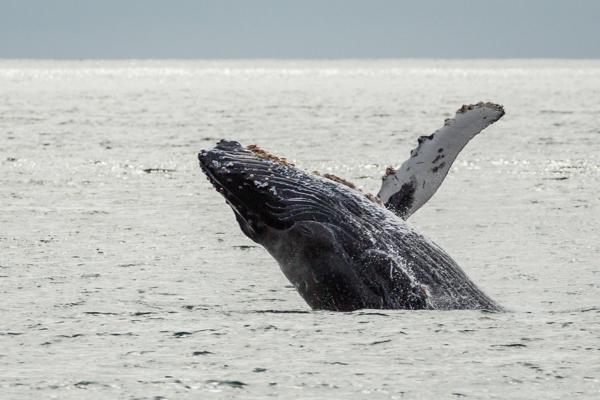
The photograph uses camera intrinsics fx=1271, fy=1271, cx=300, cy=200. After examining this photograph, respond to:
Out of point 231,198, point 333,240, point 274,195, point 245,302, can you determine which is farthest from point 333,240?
point 245,302

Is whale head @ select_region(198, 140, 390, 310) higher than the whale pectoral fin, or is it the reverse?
the whale pectoral fin

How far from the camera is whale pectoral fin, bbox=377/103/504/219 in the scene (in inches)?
265

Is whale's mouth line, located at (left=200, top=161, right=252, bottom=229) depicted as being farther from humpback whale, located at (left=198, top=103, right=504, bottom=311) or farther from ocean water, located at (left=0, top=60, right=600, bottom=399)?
ocean water, located at (left=0, top=60, right=600, bottom=399)

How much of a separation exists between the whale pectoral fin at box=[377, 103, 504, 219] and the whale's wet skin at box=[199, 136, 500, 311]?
0.70 metres

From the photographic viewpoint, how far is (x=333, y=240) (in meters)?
5.74

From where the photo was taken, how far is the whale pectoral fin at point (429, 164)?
6742mm

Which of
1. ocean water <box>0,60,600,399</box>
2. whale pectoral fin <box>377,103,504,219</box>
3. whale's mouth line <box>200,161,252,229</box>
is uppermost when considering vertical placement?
whale pectoral fin <box>377,103,504,219</box>

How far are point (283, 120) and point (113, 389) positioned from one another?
27446mm

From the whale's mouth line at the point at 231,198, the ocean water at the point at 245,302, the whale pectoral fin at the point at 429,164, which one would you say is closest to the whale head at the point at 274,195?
the whale's mouth line at the point at 231,198

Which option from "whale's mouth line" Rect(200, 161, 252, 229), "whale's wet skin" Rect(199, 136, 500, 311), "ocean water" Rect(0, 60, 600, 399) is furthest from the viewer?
"whale's mouth line" Rect(200, 161, 252, 229)

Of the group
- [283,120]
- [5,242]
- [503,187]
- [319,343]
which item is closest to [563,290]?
[319,343]

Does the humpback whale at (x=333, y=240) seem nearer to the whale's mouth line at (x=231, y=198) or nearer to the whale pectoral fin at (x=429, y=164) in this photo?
the whale's mouth line at (x=231, y=198)

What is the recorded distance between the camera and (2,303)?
6.63m

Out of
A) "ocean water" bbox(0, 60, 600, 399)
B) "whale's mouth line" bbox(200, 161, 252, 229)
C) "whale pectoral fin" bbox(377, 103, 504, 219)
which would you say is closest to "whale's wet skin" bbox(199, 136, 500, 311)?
"whale's mouth line" bbox(200, 161, 252, 229)
